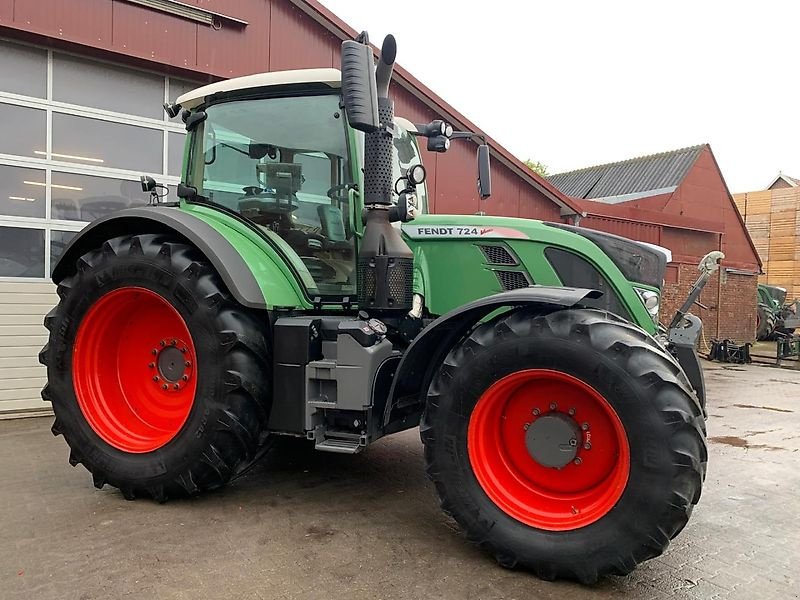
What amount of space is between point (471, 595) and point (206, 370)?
182 cm

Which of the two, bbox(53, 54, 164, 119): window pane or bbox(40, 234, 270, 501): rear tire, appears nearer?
bbox(40, 234, 270, 501): rear tire

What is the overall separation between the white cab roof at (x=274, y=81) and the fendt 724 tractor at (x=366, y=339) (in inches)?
0.6

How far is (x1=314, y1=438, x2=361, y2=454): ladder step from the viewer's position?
3363 millimetres

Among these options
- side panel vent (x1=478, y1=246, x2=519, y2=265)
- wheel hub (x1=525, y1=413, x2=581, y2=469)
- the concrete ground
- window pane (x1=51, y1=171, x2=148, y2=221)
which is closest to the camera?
the concrete ground

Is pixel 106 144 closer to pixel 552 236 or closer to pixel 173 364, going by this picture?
pixel 173 364

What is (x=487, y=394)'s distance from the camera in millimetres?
2932

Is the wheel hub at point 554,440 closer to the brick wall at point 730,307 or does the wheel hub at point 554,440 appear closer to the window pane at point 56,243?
the window pane at point 56,243

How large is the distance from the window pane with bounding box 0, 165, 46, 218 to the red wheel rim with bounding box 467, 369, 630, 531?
5481 millimetres

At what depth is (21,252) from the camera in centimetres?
634

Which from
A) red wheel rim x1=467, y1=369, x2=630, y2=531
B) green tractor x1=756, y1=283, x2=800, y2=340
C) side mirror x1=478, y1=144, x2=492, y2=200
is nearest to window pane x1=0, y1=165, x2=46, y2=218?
side mirror x1=478, y1=144, x2=492, y2=200

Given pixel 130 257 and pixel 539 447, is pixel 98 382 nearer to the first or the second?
pixel 130 257

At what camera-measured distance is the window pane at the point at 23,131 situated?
6219mm

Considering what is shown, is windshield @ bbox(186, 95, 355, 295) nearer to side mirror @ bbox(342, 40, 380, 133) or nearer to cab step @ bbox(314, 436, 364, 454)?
side mirror @ bbox(342, 40, 380, 133)

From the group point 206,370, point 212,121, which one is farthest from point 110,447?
point 212,121
